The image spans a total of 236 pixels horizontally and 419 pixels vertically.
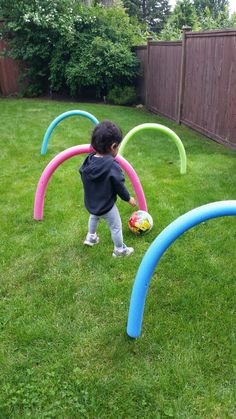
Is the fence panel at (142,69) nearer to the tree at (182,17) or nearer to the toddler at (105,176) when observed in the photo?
the tree at (182,17)

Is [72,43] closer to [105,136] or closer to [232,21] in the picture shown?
[232,21]

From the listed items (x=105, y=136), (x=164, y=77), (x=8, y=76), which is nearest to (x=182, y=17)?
(x=164, y=77)

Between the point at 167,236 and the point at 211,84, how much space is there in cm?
649

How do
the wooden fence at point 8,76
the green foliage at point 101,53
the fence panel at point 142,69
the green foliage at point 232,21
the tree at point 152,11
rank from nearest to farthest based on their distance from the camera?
the fence panel at point 142,69, the green foliage at point 101,53, the wooden fence at point 8,76, the green foliage at point 232,21, the tree at point 152,11

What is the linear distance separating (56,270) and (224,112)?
211 inches

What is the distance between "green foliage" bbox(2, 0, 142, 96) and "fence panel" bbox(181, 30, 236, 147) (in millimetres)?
4303

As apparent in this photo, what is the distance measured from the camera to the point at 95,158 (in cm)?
344

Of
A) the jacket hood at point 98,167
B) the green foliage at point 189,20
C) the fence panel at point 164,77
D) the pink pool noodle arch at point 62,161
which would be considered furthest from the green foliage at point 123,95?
the jacket hood at point 98,167

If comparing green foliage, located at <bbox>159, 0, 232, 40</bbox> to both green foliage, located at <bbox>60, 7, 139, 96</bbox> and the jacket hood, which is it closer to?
green foliage, located at <bbox>60, 7, 139, 96</bbox>

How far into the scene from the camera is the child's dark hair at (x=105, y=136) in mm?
3262

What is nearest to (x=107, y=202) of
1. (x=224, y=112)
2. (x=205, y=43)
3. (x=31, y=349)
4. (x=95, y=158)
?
(x=95, y=158)

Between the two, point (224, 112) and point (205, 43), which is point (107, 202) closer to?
point (224, 112)

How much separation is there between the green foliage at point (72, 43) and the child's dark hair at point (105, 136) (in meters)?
10.1

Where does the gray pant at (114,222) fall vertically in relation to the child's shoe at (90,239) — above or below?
above
